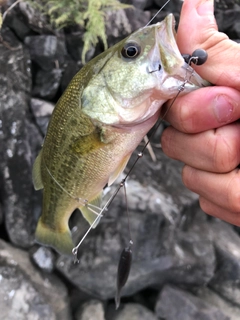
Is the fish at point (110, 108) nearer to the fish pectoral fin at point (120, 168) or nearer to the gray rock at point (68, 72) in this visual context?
the fish pectoral fin at point (120, 168)

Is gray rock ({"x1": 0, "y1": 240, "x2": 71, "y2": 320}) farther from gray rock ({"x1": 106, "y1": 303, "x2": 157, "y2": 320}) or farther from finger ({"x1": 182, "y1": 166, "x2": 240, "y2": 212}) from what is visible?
finger ({"x1": 182, "y1": 166, "x2": 240, "y2": 212})

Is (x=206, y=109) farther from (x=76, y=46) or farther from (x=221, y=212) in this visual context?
(x=76, y=46)

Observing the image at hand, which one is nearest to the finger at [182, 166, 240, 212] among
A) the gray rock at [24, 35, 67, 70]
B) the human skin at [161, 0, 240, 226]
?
the human skin at [161, 0, 240, 226]

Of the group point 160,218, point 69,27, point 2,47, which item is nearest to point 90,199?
point 160,218

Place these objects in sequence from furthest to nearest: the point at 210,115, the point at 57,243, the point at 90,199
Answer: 1. the point at 57,243
2. the point at 90,199
3. the point at 210,115

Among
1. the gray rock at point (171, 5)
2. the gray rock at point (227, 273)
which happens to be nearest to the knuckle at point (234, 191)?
the gray rock at point (227, 273)

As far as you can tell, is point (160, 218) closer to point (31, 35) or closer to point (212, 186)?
point (212, 186)

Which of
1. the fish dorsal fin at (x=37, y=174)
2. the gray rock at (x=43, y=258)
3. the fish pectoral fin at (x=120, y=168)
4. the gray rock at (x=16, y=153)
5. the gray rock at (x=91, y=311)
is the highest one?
the fish pectoral fin at (x=120, y=168)

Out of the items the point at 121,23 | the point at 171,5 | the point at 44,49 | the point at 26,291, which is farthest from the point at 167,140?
the point at 171,5
